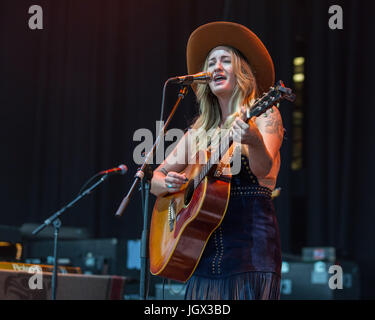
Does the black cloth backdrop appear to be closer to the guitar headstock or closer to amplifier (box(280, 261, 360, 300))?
amplifier (box(280, 261, 360, 300))

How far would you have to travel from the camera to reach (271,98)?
1.83 metres

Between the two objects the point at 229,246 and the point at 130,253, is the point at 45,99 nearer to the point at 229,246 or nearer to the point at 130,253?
the point at 130,253

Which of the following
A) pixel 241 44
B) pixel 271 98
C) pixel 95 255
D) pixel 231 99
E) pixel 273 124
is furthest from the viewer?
pixel 95 255

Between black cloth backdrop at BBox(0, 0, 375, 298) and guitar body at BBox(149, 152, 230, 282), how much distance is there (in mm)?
2640

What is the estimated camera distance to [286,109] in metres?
4.98

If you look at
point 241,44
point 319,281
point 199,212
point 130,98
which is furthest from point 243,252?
point 130,98

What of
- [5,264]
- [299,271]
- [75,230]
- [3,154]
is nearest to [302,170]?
[299,271]

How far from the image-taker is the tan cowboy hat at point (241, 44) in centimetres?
231

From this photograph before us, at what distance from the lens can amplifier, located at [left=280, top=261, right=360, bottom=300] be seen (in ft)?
13.3

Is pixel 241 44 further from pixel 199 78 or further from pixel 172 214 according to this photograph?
pixel 172 214

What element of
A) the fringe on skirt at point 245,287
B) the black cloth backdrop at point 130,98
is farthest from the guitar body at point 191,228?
the black cloth backdrop at point 130,98

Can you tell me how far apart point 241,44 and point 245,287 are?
107 cm

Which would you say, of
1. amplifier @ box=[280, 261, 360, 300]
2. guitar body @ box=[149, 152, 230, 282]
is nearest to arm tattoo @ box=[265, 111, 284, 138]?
guitar body @ box=[149, 152, 230, 282]

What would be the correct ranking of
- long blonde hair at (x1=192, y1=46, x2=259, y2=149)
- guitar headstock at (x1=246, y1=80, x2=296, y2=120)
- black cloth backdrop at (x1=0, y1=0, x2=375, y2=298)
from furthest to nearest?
black cloth backdrop at (x1=0, y1=0, x2=375, y2=298) < long blonde hair at (x1=192, y1=46, x2=259, y2=149) < guitar headstock at (x1=246, y1=80, x2=296, y2=120)
